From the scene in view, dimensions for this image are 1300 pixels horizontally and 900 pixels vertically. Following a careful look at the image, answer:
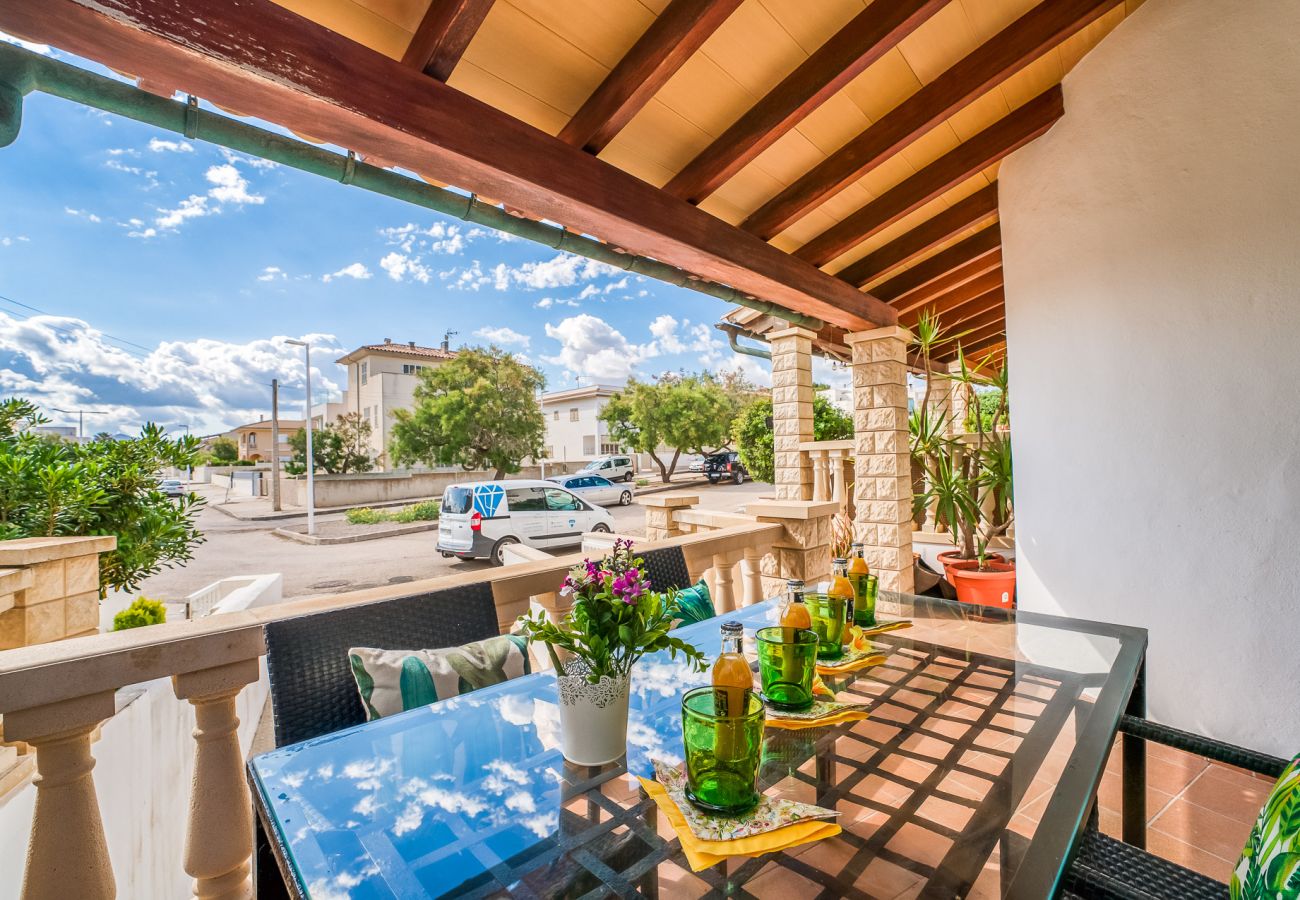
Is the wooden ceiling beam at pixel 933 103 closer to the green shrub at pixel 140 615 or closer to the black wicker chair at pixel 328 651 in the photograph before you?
the black wicker chair at pixel 328 651

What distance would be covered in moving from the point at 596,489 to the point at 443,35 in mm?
12015

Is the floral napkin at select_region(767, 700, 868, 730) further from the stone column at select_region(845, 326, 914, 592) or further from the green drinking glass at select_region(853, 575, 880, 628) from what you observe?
the stone column at select_region(845, 326, 914, 592)

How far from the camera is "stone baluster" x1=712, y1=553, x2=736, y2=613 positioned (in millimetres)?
2443

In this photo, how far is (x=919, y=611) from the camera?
175 cm

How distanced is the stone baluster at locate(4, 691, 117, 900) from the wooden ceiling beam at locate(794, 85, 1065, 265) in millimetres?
3213

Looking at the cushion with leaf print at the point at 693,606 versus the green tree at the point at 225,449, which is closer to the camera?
the cushion with leaf print at the point at 693,606

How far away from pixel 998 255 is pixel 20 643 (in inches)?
216

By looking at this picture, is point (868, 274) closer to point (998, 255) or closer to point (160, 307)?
point (998, 255)

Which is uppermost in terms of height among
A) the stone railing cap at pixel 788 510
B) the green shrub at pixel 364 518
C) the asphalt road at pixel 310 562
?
the stone railing cap at pixel 788 510

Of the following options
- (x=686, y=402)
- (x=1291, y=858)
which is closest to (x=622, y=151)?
(x=1291, y=858)

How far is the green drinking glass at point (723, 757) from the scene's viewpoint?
2.36 ft

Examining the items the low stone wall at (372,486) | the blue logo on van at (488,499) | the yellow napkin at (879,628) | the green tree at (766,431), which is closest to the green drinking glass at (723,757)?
the yellow napkin at (879,628)

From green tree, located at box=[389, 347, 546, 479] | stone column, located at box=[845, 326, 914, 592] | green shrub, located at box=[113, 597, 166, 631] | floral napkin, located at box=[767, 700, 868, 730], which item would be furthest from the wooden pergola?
green tree, located at box=[389, 347, 546, 479]

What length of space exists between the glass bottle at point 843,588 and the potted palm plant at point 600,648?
0.60m
